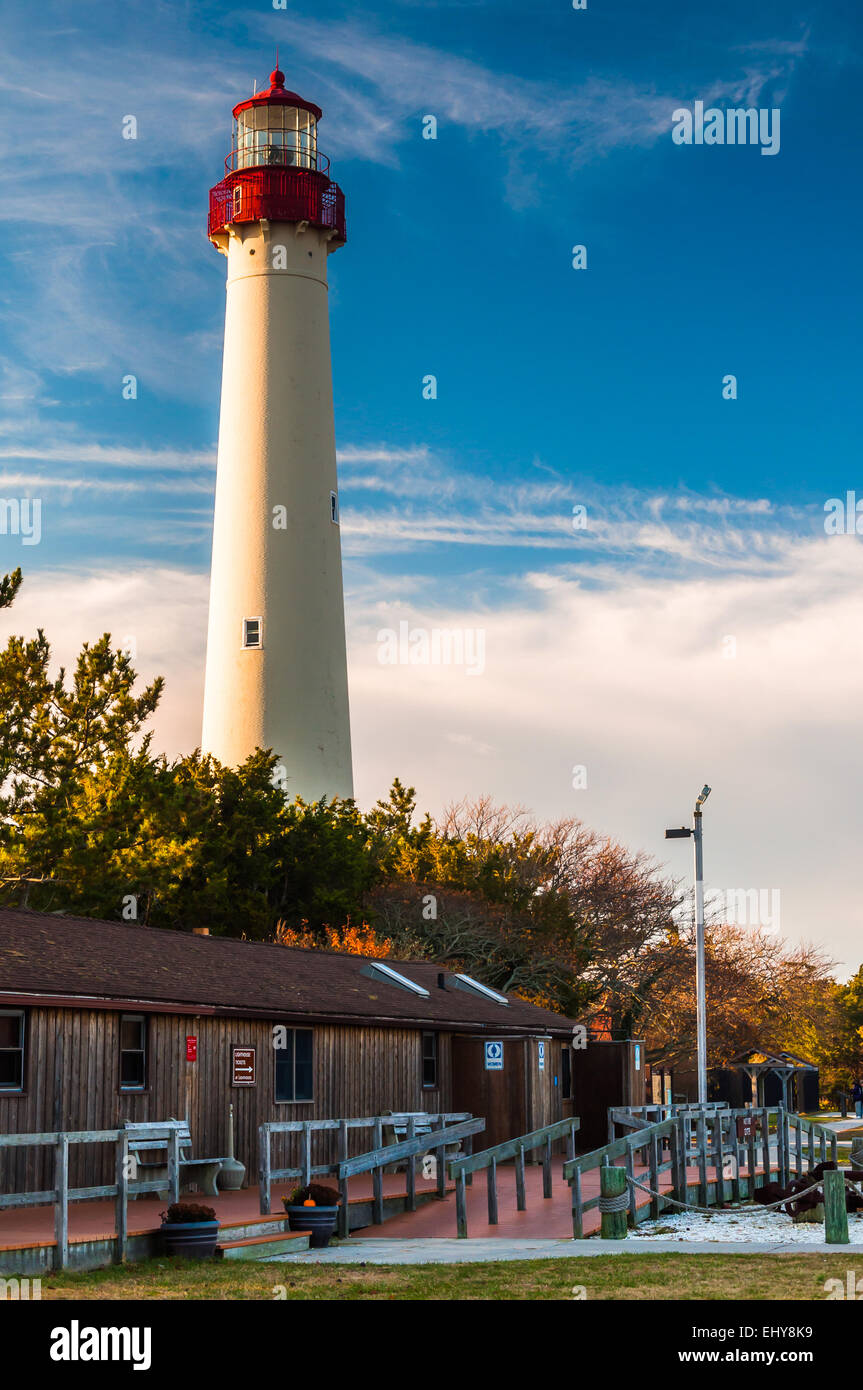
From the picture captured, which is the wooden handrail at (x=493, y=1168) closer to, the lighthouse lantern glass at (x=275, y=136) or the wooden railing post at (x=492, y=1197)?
the wooden railing post at (x=492, y=1197)

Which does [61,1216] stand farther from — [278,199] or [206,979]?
[278,199]

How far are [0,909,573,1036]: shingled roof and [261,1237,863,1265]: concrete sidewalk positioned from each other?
4.66 m

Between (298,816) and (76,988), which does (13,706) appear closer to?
(298,816)

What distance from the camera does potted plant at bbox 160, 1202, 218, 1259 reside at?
51.2 ft

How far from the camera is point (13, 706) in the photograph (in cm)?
3953

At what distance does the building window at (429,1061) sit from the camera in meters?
28.7

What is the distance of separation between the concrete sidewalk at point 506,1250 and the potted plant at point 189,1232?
599 millimetres

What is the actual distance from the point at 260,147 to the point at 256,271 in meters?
4.98

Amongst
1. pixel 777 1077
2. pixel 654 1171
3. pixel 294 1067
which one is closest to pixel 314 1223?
pixel 654 1171

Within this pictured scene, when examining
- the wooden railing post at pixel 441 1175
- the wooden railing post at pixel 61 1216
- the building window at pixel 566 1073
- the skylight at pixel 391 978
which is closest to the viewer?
the wooden railing post at pixel 61 1216

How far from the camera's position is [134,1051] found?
2089cm

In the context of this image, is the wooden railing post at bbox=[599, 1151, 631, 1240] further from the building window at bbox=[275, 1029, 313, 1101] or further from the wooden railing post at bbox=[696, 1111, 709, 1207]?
the building window at bbox=[275, 1029, 313, 1101]

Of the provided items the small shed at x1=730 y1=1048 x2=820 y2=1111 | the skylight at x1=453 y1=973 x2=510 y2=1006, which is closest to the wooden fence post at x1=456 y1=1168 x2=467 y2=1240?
the skylight at x1=453 y1=973 x2=510 y2=1006

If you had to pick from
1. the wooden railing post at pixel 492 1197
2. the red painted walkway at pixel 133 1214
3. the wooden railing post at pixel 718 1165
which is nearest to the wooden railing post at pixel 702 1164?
the wooden railing post at pixel 718 1165
